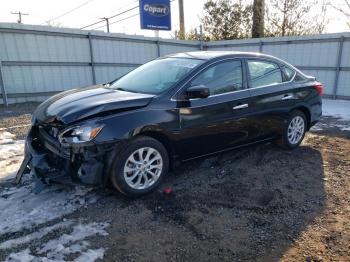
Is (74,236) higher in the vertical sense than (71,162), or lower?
lower

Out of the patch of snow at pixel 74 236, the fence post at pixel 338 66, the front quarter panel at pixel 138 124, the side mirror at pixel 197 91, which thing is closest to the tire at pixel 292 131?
the side mirror at pixel 197 91

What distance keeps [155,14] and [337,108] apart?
32.5ft

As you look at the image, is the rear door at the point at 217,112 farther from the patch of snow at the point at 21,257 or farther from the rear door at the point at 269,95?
the patch of snow at the point at 21,257

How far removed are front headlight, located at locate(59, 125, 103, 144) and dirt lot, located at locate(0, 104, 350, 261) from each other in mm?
777

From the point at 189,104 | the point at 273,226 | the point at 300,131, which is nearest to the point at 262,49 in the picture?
the point at 300,131

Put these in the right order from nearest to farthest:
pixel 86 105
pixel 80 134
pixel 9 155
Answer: pixel 80 134
pixel 86 105
pixel 9 155

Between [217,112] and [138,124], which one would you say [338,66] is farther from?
[138,124]

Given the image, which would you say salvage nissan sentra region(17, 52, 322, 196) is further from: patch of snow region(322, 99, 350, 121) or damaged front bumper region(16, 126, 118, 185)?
patch of snow region(322, 99, 350, 121)

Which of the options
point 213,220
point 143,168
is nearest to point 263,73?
point 143,168

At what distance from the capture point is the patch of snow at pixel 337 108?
9.01m

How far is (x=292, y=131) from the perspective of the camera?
5449 mm

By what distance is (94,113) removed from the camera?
342 cm

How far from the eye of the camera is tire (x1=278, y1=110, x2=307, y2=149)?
5.34 metres

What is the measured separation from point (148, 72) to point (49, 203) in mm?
2222
